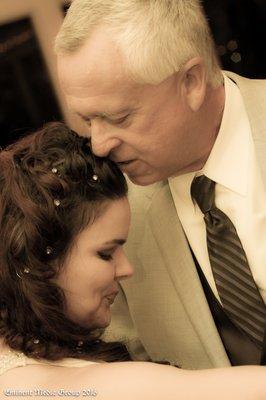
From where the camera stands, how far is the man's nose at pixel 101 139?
1.49 meters

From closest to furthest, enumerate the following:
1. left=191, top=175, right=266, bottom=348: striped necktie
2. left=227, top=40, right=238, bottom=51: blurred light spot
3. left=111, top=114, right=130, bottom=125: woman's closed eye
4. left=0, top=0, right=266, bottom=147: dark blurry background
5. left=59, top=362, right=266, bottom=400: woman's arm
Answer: left=59, top=362, right=266, bottom=400: woman's arm, left=111, top=114, right=130, bottom=125: woman's closed eye, left=191, top=175, right=266, bottom=348: striped necktie, left=227, top=40, right=238, bottom=51: blurred light spot, left=0, top=0, right=266, bottom=147: dark blurry background

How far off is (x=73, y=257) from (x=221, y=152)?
0.52 m

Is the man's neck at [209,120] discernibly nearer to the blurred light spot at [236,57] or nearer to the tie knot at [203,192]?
the tie knot at [203,192]

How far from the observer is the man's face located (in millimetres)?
1424

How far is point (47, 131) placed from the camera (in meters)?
1.51

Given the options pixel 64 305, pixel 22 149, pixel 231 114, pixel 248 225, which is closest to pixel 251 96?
pixel 231 114

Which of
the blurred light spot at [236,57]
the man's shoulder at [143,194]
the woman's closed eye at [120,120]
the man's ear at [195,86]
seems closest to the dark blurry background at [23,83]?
the blurred light spot at [236,57]

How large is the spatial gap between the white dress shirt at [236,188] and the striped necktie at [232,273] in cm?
2

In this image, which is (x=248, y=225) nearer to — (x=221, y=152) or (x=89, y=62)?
(x=221, y=152)

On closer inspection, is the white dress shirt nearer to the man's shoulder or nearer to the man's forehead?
the man's shoulder

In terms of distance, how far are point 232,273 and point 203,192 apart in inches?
9.2

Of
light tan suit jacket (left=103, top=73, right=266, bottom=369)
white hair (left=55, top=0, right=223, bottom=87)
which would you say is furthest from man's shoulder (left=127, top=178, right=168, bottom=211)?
white hair (left=55, top=0, right=223, bottom=87)

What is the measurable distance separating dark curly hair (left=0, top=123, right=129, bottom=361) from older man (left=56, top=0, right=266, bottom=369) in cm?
10

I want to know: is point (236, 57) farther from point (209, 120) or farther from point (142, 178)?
point (142, 178)
